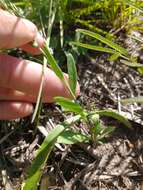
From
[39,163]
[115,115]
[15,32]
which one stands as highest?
[15,32]

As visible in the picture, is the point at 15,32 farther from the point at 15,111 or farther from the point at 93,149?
the point at 93,149

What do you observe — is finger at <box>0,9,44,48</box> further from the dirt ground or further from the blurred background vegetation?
the dirt ground

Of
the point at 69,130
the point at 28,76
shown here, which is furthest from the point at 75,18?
the point at 69,130

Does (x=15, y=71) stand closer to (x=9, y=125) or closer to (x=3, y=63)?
(x=3, y=63)

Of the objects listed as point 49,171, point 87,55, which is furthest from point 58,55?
point 49,171

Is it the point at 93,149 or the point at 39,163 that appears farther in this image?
the point at 93,149

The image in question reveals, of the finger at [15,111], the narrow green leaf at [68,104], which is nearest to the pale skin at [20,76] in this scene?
the finger at [15,111]

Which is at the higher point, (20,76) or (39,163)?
(20,76)
